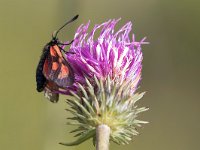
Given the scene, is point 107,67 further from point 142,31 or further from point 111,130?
point 142,31

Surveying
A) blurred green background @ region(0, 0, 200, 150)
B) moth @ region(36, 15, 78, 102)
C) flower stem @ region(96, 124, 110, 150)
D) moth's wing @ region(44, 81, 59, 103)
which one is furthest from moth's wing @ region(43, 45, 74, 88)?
blurred green background @ region(0, 0, 200, 150)

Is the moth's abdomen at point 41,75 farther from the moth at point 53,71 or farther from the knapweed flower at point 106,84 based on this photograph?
the knapweed flower at point 106,84

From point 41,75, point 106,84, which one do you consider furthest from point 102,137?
point 41,75

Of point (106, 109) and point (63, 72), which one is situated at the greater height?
point (63, 72)

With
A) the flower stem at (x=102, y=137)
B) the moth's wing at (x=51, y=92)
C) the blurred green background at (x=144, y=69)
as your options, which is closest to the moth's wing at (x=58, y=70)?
the moth's wing at (x=51, y=92)

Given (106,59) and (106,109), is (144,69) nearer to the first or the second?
(106,59)

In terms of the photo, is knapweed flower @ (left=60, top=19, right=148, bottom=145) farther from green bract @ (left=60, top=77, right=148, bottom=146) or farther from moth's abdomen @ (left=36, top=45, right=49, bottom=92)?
moth's abdomen @ (left=36, top=45, right=49, bottom=92)

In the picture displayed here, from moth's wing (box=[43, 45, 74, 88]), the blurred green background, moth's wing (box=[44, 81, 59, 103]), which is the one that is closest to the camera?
moth's wing (box=[43, 45, 74, 88])
